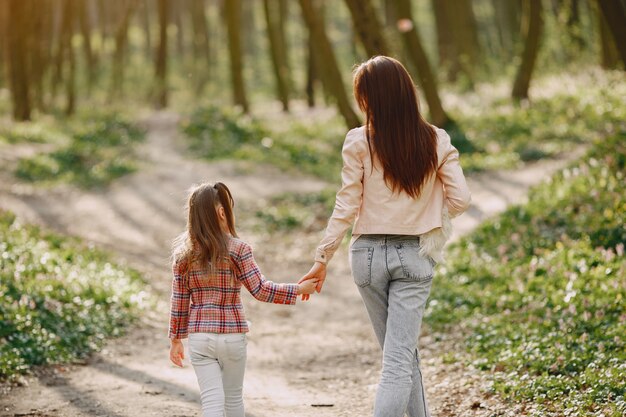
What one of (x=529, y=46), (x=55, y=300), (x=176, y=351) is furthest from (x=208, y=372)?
(x=529, y=46)

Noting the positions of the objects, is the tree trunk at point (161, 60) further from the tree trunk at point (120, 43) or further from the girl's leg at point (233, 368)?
the girl's leg at point (233, 368)

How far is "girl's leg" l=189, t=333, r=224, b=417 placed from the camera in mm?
4215

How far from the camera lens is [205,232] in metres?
4.29

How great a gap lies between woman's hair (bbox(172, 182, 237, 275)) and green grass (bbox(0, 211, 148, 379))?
290cm

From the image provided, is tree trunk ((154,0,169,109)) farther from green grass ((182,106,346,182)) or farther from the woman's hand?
the woman's hand

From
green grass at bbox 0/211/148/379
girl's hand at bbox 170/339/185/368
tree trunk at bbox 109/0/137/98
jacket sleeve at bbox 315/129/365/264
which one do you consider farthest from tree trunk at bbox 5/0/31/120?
jacket sleeve at bbox 315/129/365/264

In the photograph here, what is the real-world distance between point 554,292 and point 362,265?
4.02 m

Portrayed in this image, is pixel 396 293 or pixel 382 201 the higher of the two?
pixel 382 201

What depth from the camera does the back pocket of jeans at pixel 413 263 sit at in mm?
4172

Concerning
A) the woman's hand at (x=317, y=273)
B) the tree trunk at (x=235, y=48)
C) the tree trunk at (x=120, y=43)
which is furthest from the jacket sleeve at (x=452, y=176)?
the tree trunk at (x=120, y=43)

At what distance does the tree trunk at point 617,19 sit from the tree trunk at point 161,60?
63.8 ft

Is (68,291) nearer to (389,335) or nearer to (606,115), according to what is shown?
(389,335)

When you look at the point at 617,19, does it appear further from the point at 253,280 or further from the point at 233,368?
the point at 233,368

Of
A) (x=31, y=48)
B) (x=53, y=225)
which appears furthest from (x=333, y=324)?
(x=31, y=48)
